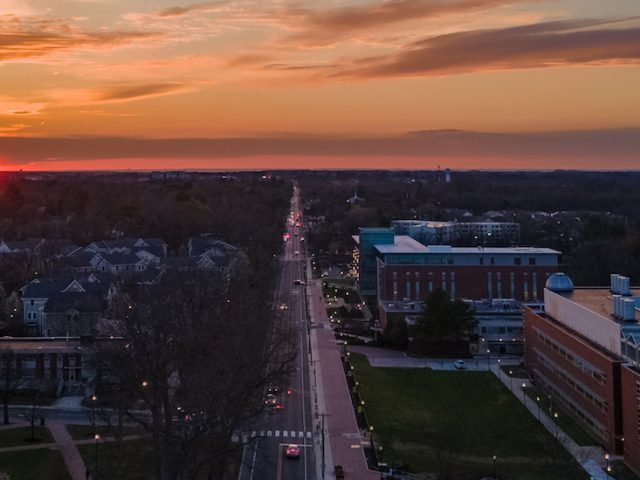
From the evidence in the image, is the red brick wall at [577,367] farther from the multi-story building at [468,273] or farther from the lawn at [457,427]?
the multi-story building at [468,273]

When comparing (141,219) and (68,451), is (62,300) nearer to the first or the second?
(68,451)

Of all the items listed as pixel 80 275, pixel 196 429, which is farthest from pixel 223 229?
pixel 196 429

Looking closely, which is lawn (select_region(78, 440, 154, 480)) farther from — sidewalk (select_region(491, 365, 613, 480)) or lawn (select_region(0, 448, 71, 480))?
sidewalk (select_region(491, 365, 613, 480))

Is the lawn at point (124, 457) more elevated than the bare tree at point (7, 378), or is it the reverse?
the bare tree at point (7, 378)

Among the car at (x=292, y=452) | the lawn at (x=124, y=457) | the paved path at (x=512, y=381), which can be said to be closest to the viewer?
the lawn at (x=124, y=457)

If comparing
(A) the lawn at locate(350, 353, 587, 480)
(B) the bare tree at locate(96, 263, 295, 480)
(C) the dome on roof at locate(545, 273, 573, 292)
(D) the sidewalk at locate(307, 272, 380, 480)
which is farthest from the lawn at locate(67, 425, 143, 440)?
(C) the dome on roof at locate(545, 273, 573, 292)

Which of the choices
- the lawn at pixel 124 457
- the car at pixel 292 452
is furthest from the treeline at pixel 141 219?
the car at pixel 292 452

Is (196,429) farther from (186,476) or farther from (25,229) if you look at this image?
(25,229)
